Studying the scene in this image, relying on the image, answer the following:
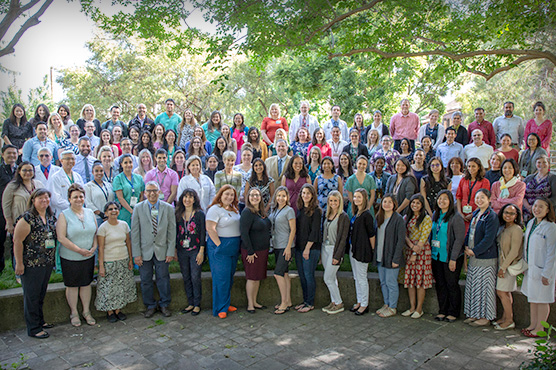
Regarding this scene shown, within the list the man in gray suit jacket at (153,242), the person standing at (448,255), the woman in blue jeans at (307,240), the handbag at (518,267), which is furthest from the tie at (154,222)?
the handbag at (518,267)

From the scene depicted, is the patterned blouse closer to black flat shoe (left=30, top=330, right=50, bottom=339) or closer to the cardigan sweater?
black flat shoe (left=30, top=330, right=50, bottom=339)

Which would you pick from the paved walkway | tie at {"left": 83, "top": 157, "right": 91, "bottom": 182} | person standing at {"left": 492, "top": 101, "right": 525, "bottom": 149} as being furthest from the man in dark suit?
person standing at {"left": 492, "top": 101, "right": 525, "bottom": 149}

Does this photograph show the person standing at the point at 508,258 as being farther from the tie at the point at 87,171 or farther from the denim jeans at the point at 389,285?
the tie at the point at 87,171

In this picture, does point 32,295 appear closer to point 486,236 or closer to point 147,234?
point 147,234

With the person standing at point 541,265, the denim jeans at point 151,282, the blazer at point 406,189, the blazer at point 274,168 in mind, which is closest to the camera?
the person standing at point 541,265

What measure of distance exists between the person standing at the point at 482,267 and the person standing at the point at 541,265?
44 cm

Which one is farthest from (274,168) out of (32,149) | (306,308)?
(32,149)

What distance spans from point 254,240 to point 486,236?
3374mm

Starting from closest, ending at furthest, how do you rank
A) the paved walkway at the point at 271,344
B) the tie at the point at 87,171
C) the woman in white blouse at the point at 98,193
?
the paved walkway at the point at 271,344, the woman in white blouse at the point at 98,193, the tie at the point at 87,171

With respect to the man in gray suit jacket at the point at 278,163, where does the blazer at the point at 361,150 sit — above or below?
above

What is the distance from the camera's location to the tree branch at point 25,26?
4.65 meters

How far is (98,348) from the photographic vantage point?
5.54 m

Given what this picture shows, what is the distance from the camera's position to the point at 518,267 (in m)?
5.93

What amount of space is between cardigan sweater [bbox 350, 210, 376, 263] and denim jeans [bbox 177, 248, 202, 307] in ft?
8.26
